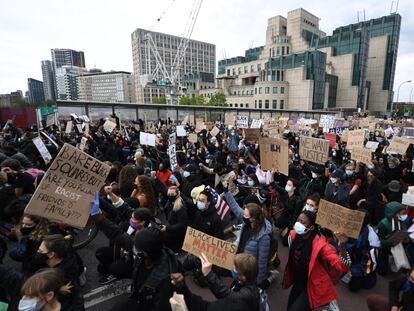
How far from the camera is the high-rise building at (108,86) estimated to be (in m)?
146

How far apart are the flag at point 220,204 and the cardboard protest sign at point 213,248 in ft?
4.27

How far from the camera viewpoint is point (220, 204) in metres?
4.34

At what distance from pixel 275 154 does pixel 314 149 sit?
50.3 inches

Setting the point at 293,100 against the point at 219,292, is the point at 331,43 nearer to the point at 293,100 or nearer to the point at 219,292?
the point at 293,100

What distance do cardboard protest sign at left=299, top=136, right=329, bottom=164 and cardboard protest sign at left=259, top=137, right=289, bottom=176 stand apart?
114 centimetres

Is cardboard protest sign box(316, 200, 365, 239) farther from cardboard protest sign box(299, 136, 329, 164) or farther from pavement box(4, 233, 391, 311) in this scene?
cardboard protest sign box(299, 136, 329, 164)

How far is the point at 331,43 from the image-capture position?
79.9 m

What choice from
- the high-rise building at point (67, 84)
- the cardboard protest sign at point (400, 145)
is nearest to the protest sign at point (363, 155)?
the cardboard protest sign at point (400, 145)

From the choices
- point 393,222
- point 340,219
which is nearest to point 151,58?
point 393,222

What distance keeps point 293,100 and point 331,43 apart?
24.8m

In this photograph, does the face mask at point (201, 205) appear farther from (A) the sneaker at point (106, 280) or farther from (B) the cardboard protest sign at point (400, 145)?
(B) the cardboard protest sign at point (400, 145)

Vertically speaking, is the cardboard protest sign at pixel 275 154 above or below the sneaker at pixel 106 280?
above

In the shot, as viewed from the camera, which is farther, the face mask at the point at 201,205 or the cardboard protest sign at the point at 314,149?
the cardboard protest sign at the point at 314,149

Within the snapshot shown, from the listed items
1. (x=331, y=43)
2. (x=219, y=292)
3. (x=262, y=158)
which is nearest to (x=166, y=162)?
(x=262, y=158)
